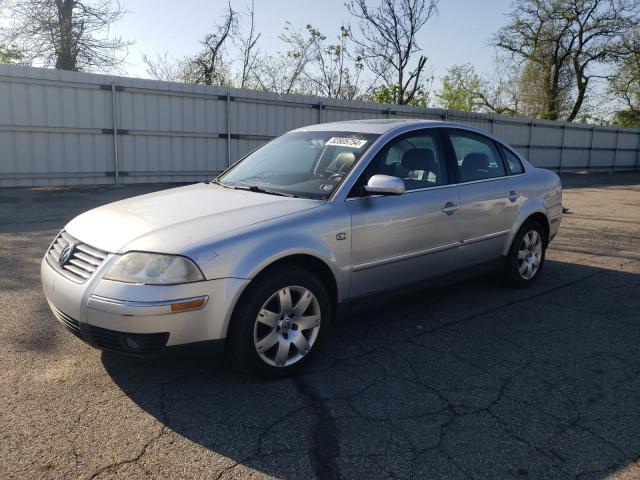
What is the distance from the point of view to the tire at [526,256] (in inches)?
206

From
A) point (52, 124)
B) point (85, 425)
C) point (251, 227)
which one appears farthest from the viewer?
point (52, 124)

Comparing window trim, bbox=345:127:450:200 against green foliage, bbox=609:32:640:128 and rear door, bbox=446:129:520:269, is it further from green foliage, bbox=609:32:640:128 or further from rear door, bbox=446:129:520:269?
green foliage, bbox=609:32:640:128

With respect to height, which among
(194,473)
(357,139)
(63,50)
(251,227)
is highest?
(63,50)

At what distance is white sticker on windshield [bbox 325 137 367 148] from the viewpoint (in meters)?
4.10

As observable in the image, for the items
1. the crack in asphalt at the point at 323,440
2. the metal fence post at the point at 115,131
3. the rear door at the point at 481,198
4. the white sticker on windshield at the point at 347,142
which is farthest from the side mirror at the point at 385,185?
the metal fence post at the point at 115,131

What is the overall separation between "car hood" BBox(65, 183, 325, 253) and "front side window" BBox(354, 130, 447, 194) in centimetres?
67

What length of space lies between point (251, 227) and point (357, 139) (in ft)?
4.56

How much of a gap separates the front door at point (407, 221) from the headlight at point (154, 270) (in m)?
1.19

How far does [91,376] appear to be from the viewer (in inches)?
130

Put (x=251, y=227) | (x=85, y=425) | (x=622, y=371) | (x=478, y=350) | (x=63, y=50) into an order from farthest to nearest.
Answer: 1. (x=63, y=50)
2. (x=478, y=350)
3. (x=622, y=371)
4. (x=251, y=227)
5. (x=85, y=425)

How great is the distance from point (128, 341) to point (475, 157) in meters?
3.41

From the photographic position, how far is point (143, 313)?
9.29 feet

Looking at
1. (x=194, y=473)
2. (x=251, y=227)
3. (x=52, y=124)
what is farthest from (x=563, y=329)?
(x=52, y=124)

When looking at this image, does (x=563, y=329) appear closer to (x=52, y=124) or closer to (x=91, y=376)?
(x=91, y=376)
